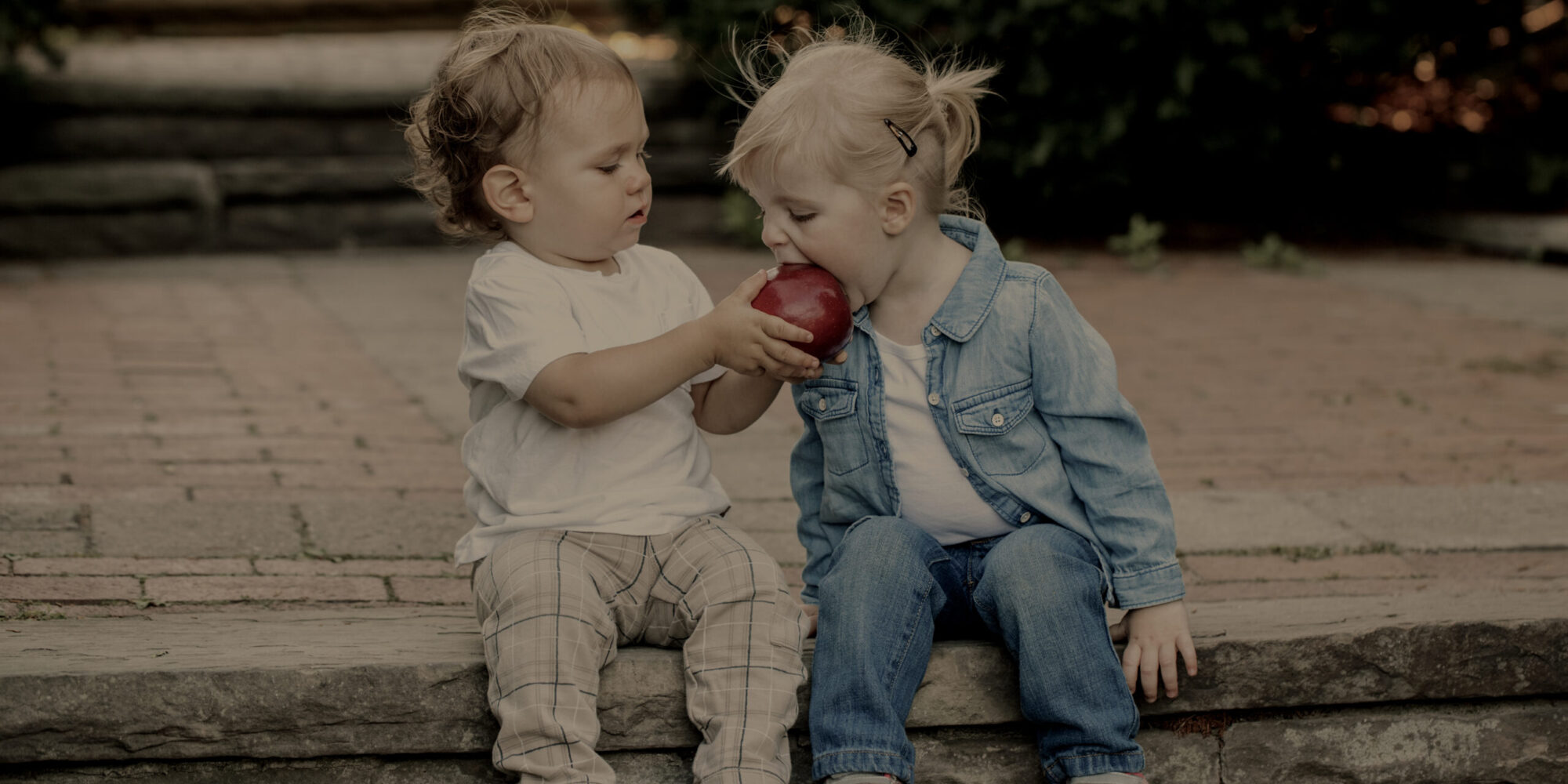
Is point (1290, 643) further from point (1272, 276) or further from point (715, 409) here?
point (1272, 276)

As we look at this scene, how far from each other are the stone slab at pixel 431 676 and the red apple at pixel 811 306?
508 millimetres

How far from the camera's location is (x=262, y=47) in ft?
30.9

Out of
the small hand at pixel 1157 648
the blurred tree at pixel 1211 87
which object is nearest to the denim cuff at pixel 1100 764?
the small hand at pixel 1157 648

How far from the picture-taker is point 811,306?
7.04 ft

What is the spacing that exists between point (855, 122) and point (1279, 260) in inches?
208

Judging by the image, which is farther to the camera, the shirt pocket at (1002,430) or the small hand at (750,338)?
the shirt pocket at (1002,430)

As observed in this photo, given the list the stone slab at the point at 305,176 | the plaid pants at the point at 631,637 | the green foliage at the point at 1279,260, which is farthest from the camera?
the stone slab at the point at 305,176

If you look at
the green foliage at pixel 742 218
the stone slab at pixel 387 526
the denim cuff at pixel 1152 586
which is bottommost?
the green foliage at pixel 742 218

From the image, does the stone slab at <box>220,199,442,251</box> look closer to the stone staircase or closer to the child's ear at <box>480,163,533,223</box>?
the stone staircase

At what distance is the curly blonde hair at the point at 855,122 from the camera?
2244 mm

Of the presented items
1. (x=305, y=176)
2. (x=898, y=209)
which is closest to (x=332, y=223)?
(x=305, y=176)

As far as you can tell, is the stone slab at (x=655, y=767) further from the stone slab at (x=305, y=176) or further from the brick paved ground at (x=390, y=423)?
the stone slab at (x=305, y=176)

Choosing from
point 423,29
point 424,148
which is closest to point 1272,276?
point 424,148

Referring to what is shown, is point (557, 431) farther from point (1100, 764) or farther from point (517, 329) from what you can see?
point (1100, 764)
